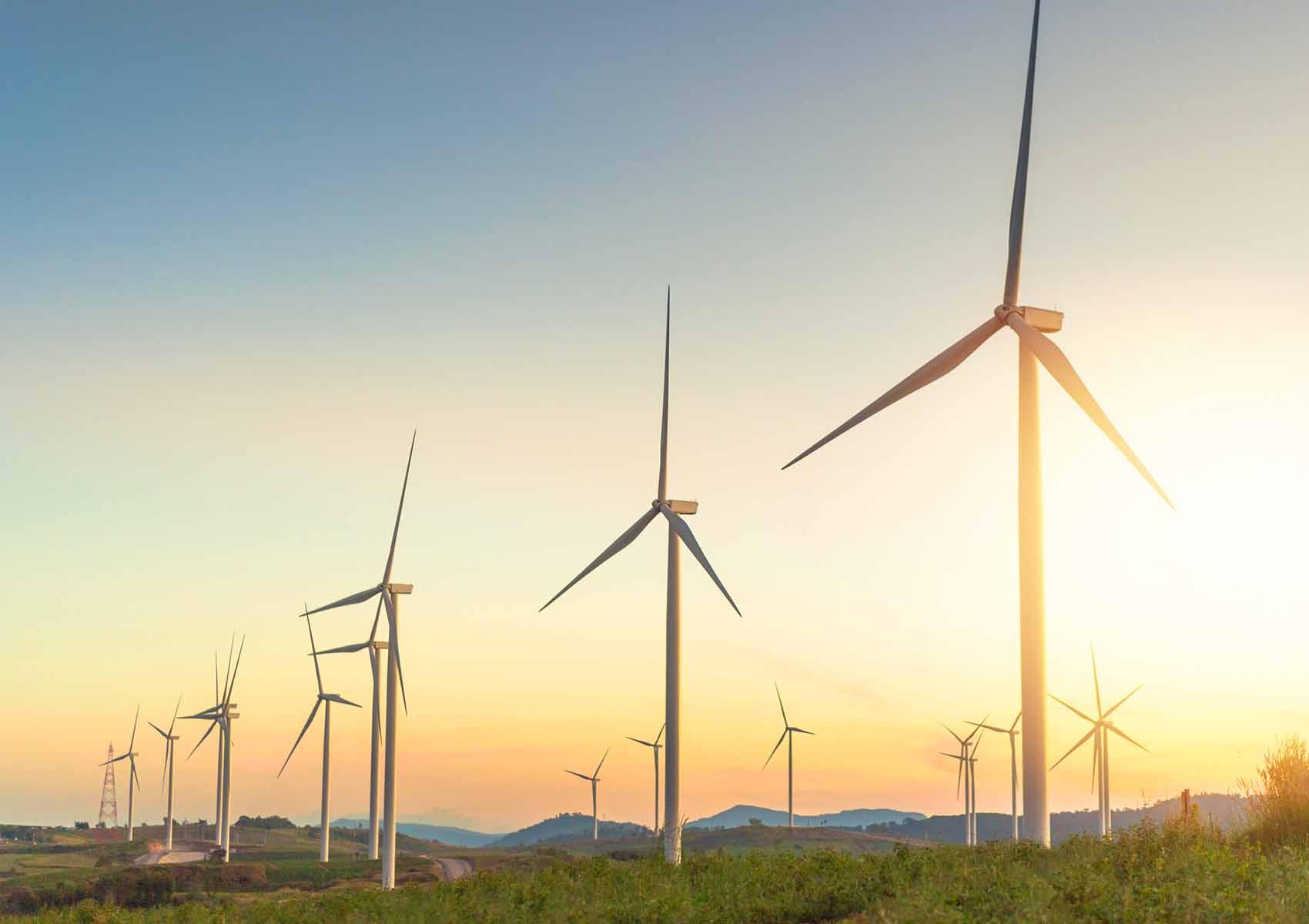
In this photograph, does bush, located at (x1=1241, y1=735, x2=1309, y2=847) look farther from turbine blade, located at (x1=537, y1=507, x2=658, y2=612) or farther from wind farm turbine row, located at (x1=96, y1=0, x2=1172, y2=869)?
turbine blade, located at (x1=537, y1=507, x2=658, y2=612)

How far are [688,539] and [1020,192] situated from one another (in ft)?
86.2

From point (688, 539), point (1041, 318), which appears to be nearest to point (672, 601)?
point (688, 539)

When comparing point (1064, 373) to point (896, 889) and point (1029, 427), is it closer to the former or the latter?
point (1029, 427)

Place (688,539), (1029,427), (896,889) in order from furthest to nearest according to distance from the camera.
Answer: (688,539) → (1029,427) → (896,889)

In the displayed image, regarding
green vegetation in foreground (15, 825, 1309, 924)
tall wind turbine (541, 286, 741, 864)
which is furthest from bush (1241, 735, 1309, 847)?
tall wind turbine (541, 286, 741, 864)

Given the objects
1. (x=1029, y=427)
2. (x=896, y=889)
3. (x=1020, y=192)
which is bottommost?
(x=896, y=889)

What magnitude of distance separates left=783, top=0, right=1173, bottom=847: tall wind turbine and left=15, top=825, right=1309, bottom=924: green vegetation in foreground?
12.3ft

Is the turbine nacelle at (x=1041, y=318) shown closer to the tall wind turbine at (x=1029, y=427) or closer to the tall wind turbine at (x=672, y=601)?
the tall wind turbine at (x=1029, y=427)

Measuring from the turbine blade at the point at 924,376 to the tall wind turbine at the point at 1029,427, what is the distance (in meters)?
0.03

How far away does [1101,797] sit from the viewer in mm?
135625

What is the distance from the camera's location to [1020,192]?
54969 millimetres

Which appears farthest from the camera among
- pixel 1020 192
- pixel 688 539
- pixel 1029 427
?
pixel 688 539

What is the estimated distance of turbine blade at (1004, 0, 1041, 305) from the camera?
52594 mm

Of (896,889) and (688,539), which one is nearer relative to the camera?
(896,889)
